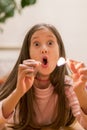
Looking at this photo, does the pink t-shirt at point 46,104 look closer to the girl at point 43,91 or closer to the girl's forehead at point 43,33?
the girl at point 43,91

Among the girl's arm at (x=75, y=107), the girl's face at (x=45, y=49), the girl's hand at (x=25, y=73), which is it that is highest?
the girl's face at (x=45, y=49)

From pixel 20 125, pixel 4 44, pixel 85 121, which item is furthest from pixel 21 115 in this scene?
pixel 4 44

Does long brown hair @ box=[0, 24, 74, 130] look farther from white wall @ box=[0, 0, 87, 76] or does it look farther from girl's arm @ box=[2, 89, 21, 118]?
white wall @ box=[0, 0, 87, 76]

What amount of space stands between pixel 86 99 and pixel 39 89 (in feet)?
0.42

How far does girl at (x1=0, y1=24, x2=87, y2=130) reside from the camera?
2.23 ft

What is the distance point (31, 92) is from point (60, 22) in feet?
2.34

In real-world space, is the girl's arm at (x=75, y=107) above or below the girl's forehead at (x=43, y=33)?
below

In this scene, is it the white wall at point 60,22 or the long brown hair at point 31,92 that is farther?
the white wall at point 60,22

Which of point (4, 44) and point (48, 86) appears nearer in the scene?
point (48, 86)

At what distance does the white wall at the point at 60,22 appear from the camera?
4.31 feet

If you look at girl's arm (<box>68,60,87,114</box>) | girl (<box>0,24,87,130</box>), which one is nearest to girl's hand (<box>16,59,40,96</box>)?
girl (<box>0,24,87,130</box>)

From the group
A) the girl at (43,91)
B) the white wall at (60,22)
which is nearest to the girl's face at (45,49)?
the girl at (43,91)

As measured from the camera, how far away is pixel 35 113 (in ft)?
2.41

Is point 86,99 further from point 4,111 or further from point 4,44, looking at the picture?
point 4,44
